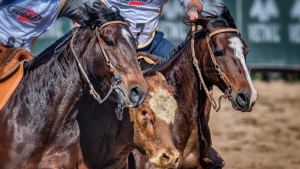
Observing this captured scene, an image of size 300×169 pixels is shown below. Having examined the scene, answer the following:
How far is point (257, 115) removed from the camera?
902 centimetres

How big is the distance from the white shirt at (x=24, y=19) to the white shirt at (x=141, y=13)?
0.55 metres

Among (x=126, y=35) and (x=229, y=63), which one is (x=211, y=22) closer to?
(x=229, y=63)

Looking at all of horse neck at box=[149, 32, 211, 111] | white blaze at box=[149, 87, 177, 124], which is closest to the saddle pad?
white blaze at box=[149, 87, 177, 124]

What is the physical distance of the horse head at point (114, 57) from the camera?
2.62 metres

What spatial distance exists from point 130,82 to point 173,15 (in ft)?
26.2

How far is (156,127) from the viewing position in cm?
290

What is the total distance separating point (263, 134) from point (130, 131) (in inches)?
208

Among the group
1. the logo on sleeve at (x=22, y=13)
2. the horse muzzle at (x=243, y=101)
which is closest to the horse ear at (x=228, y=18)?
the horse muzzle at (x=243, y=101)

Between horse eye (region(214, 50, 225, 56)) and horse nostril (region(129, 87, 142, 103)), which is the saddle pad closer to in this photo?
horse nostril (region(129, 87, 142, 103))

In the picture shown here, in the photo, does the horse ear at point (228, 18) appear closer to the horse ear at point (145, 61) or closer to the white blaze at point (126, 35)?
the horse ear at point (145, 61)

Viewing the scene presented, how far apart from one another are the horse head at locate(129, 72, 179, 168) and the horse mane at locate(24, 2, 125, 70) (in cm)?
62

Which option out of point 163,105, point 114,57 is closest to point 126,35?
point 114,57

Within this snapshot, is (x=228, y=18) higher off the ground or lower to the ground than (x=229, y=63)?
higher

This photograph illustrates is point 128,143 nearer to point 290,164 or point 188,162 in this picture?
point 188,162
